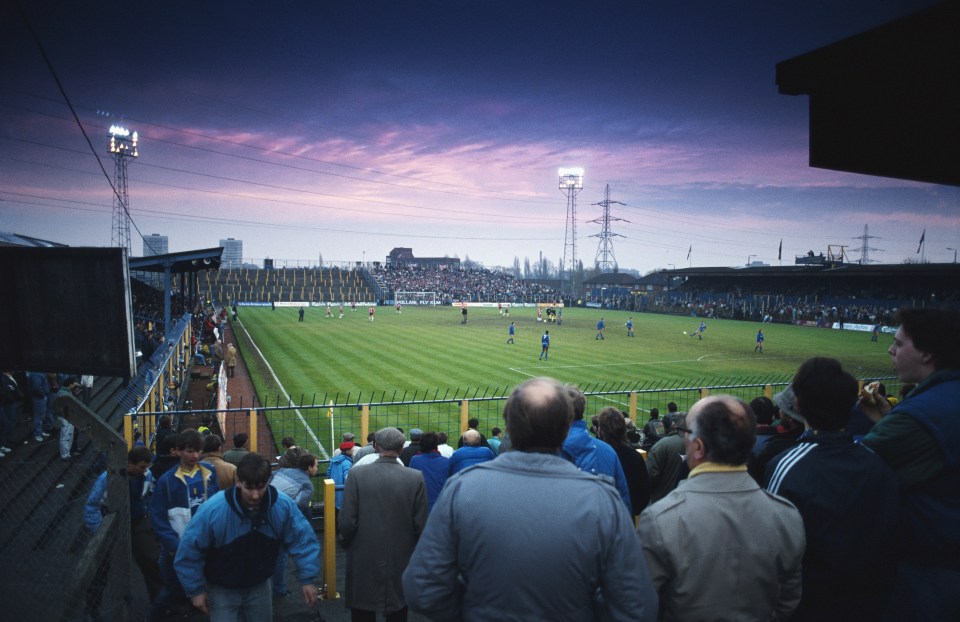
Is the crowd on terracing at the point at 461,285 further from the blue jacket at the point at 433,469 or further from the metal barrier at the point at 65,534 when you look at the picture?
the blue jacket at the point at 433,469

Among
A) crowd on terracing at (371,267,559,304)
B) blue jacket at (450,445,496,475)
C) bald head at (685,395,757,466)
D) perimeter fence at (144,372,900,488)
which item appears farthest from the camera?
crowd on terracing at (371,267,559,304)

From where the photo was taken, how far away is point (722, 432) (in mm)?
2545

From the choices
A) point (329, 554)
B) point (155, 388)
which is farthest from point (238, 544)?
point (155, 388)

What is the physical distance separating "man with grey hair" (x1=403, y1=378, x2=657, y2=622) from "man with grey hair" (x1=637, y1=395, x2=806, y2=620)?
0.90 ft

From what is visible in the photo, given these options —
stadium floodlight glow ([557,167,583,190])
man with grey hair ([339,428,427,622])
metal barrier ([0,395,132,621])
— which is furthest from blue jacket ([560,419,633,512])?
stadium floodlight glow ([557,167,583,190])

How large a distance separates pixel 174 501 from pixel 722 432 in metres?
4.87

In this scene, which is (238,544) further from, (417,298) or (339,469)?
(417,298)

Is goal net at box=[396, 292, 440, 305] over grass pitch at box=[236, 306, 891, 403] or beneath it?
over

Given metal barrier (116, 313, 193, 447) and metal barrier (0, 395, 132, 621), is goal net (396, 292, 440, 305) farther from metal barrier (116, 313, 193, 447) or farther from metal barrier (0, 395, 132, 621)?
metal barrier (0, 395, 132, 621)

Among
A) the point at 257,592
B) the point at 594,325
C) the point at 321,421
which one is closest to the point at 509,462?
the point at 257,592

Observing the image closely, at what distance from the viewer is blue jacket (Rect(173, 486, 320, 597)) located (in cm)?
379

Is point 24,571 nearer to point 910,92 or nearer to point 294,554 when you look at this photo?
point 294,554

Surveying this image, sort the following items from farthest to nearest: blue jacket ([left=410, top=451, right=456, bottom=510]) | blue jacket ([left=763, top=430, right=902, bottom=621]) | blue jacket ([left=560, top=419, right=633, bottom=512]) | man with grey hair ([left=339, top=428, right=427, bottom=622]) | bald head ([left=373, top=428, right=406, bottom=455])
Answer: blue jacket ([left=410, top=451, right=456, bottom=510]) → bald head ([left=373, top=428, right=406, bottom=455]) → man with grey hair ([left=339, top=428, right=427, bottom=622]) → blue jacket ([left=560, top=419, right=633, bottom=512]) → blue jacket ([left=763, top=430, right=902, bottom=621])

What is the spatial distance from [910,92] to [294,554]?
16.1 ft
